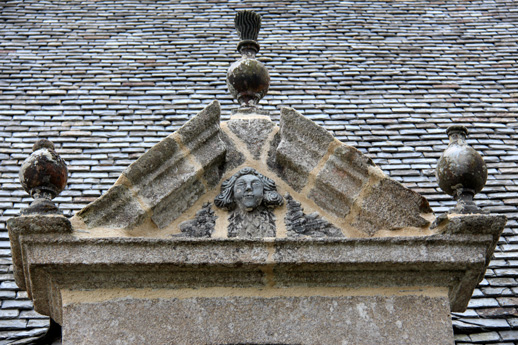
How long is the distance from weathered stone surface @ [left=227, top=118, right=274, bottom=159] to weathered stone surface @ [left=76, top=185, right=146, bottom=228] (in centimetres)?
82

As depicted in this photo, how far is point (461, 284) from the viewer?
387 centimetres

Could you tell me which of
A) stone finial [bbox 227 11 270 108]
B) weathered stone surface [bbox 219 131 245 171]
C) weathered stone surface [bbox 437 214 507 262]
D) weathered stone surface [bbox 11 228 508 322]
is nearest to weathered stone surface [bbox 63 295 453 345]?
weathered stone surface [bbox 11 228 508 322]

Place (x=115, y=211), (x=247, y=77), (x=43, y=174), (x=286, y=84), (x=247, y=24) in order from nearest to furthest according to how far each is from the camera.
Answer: (x=43, y=174)
(x=115, y=211)
(x=247, y=77)
(x=247, y=24)
(x=286, y=84)

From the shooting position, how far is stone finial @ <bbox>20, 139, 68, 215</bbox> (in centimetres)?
376

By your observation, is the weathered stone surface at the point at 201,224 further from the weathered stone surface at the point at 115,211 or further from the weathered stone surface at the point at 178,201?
the weathered stone surface at the point at 115,211

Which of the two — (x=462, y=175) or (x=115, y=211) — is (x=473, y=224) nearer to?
(x=462, y=175)

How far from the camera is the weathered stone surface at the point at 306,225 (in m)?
4.04

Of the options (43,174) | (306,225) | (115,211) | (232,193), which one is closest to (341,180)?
(306,225)

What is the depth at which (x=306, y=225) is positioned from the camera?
4074 millimetres

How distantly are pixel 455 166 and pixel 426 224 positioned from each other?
0.34m

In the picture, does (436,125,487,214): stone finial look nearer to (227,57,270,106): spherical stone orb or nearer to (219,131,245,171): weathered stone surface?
(219,131,245,171): weathered stone surface

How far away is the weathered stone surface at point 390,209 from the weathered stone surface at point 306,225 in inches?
5.5

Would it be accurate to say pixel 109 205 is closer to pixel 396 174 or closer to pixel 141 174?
pixel 141 174

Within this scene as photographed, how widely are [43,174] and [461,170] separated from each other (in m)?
2.19
